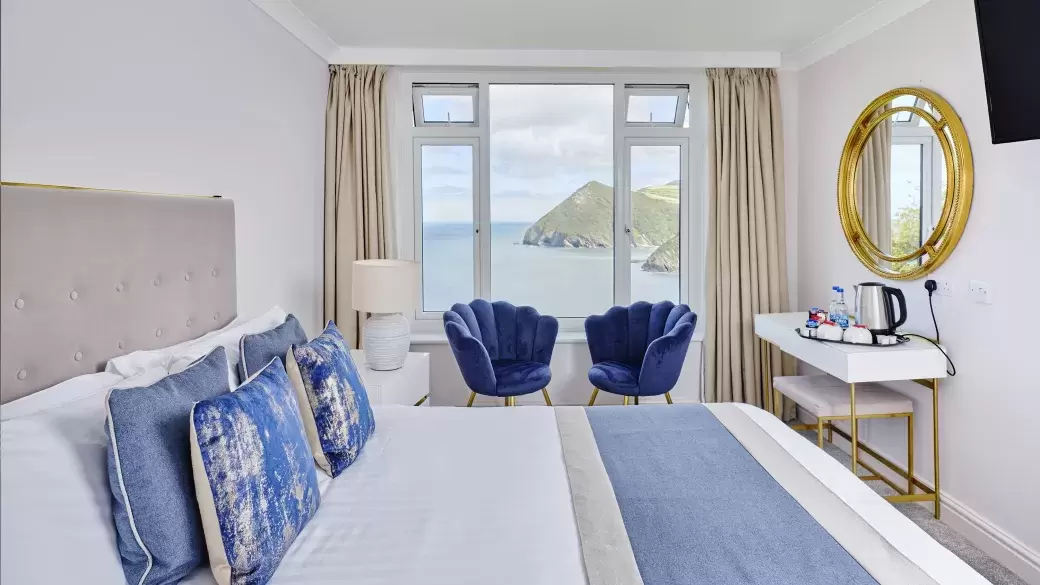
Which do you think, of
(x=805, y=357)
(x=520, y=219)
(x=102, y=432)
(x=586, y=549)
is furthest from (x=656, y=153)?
(x=102, y=432)

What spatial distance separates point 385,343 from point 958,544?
9.01 feet

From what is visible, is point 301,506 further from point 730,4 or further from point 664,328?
point 730,4

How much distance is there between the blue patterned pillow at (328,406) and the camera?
72.2 inches

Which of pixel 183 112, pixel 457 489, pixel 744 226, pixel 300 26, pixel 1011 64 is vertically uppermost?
pixel 300 26

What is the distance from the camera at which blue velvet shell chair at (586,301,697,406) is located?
347 cm

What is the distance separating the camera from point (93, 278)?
1.59 metres

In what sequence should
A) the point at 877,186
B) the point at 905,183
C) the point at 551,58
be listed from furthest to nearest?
the point at 551,58
the point at 877,186
the point at 905,183

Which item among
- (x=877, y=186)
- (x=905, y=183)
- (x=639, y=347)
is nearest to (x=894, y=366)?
(x=905, y=183)

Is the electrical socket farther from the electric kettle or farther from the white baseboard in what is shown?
the white baseboard

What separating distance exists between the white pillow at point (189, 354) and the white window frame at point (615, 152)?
195 centimetres

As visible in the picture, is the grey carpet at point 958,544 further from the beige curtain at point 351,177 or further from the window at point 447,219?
the beige curtain at point 351,177

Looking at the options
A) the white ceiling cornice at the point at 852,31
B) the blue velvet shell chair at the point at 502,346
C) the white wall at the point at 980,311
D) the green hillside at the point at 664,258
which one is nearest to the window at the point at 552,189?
the green hillside at the point at 664,258

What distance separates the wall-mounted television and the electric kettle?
33.2 inches

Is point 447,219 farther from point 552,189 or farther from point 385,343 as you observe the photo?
point 385,343
